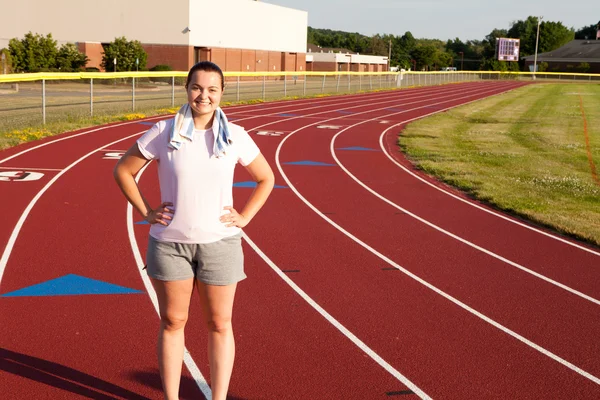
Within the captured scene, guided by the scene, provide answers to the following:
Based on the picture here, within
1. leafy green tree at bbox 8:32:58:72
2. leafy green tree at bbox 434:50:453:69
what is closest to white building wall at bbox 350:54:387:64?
leafy green tree at bbox 434:50:453:69

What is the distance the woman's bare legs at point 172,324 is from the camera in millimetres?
3891

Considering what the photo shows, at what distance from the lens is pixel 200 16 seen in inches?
2367

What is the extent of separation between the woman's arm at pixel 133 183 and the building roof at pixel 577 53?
116953mm

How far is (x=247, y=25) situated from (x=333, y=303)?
2460 inches

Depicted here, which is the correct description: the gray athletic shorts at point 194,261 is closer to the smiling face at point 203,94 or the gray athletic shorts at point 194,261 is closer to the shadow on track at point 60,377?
the smiling face at point 203,94

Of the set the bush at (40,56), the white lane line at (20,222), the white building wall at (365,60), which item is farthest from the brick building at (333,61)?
the white lane line at (20,222)

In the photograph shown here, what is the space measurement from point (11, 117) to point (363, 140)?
10561 millimetres

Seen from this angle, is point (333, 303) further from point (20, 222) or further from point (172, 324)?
point (20, 222)

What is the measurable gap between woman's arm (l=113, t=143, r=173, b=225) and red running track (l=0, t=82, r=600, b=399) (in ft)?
4.50

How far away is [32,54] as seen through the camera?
4816 cm

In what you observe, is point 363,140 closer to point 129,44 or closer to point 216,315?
point 216,315

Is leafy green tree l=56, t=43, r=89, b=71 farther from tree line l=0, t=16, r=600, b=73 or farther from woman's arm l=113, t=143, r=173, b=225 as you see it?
woman's arm l=113, t=143, r=173, b=225

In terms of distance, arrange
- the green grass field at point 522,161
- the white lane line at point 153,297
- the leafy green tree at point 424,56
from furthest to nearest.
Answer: the leafy green tree at point 424,56 < the green grass field at point 522,161 < the white lane line at point 153,297

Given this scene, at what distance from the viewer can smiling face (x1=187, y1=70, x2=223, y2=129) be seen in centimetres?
376
